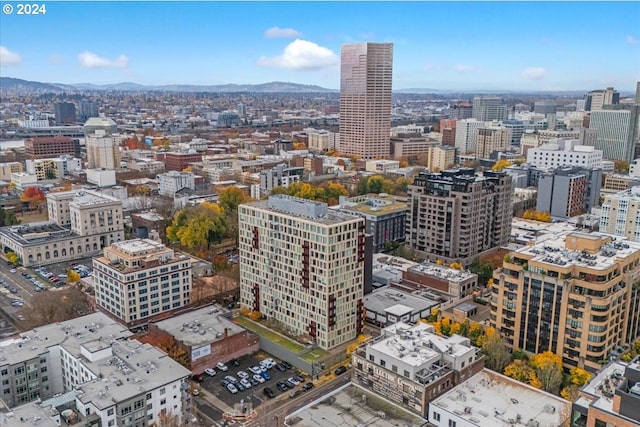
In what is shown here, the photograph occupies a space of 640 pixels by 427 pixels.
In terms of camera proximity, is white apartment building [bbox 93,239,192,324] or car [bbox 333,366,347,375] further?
white apartment building [bbox 93,239,192,324]

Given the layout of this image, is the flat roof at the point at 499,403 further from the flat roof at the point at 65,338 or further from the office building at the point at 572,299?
the flat roof at the point at 65,338

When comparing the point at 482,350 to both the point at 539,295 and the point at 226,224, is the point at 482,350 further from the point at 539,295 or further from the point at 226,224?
the point at 226,224

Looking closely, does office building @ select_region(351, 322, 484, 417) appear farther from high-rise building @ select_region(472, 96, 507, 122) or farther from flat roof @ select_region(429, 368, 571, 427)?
high-rise building @ select_region(472, 96, 507, 122)

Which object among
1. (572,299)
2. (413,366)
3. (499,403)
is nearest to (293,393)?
(413,366)

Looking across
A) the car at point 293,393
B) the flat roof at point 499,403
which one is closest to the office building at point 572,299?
the flat roof at point 499,403

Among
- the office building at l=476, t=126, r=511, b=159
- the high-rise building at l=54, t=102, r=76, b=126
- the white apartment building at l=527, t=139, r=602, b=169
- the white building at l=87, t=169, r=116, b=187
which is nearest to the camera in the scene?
the white apartment building at l=527, t=139, r=602, b=169

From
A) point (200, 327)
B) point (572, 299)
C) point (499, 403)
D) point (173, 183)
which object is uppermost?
point (572, 299)

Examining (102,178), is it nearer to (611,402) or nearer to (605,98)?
(611,402)

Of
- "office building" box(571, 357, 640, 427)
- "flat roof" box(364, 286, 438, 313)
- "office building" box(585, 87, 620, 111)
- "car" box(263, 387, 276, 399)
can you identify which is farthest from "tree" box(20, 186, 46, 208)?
"office building" box(585, 87, 620, 111)
